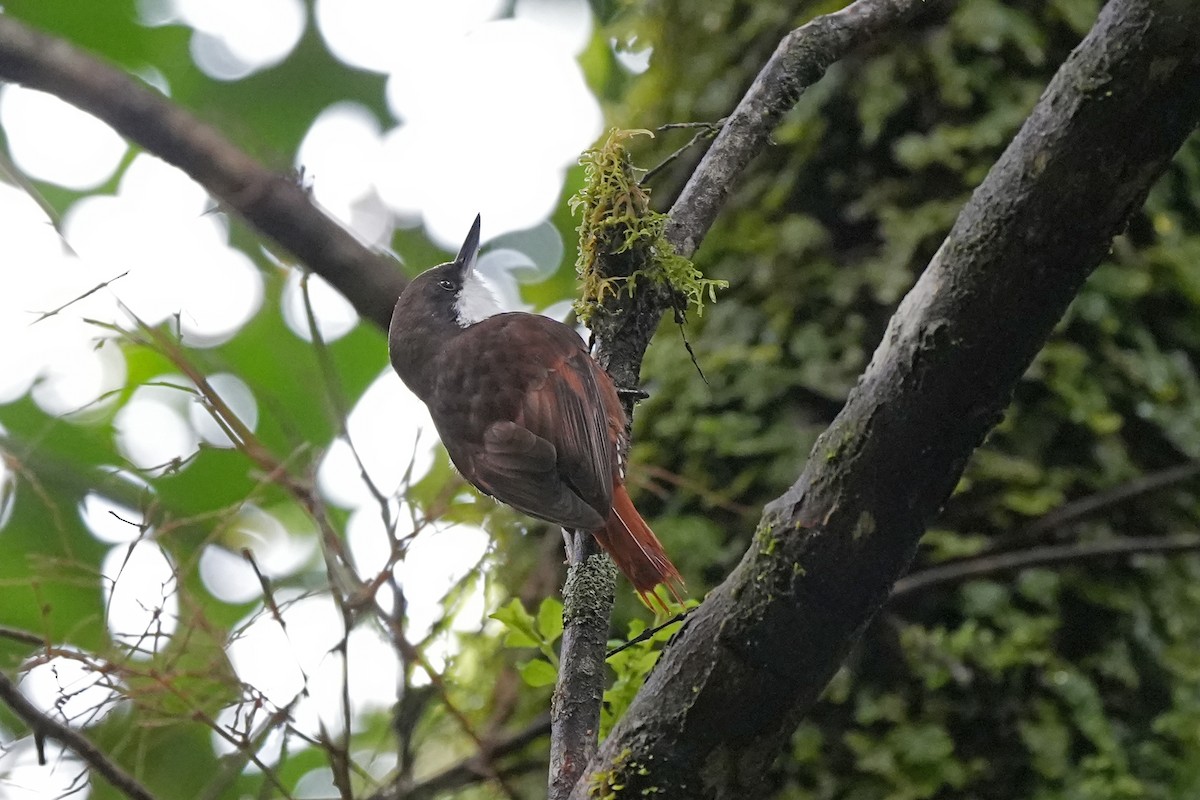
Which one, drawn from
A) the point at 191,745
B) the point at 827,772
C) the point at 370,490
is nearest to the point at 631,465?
the point at 827,772

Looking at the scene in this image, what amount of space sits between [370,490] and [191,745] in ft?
8.46

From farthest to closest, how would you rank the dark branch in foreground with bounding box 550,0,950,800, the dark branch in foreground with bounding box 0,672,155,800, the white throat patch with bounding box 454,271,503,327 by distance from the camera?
1. the white throat patch with bounding box 454,271,503,327
2. the dark branch in foreground with bounding box 550,0,950,800
3. the dark branch in foreground with bounding box 0,672,155,800

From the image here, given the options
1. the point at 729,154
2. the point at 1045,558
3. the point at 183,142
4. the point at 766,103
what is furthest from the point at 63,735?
the point at 1045,558

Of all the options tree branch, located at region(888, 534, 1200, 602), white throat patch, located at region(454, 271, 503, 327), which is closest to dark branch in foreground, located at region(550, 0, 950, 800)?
tree branch, located at region(888, 534, 1200, 602)

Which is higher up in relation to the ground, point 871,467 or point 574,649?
point 574,649

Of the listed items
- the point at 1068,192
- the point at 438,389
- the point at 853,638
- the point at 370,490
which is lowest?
the point at 853,638

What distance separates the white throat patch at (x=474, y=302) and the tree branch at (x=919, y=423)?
1691mm

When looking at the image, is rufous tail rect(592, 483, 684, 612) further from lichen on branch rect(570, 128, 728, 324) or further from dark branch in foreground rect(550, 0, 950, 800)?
lichen on branch rect(570, 128, 728, 324)

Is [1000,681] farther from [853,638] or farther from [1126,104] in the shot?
[1126,104]

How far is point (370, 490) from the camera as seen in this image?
6.30 ft

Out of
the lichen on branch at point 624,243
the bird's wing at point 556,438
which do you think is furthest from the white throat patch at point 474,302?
the lichen on branch at point 624,243

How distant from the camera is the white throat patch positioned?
3.05 m

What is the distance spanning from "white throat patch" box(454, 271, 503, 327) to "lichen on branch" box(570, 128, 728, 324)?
990mm

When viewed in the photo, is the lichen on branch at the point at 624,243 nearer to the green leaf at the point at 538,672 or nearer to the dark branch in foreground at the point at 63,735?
the green leaf at the point at 538,672
